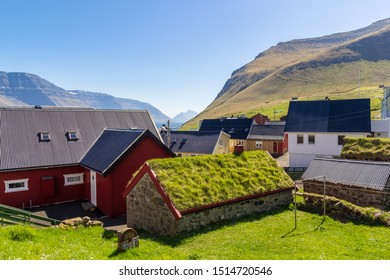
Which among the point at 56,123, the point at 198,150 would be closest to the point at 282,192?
the point at 56,123

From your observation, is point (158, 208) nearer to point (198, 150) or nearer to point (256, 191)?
point (256, 191)

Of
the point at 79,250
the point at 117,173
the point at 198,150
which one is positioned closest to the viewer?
the point at 79,250

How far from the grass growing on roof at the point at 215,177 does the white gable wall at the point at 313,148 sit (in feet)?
80.7

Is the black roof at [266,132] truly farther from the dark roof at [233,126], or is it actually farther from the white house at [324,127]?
the white house at [324,127]

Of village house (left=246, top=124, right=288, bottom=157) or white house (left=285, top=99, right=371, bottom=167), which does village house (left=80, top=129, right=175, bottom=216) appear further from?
village house (left=246, top=124, right=288, bottom=157)

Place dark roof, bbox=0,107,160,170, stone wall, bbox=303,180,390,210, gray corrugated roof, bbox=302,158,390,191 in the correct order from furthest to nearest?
dark roof, bbox=0,107,160,170 → gray corrugated roof, bbox=302,158,390,191 → stone wall, bbox=303,180,390,210

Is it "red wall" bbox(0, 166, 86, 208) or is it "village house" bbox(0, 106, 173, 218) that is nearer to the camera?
"village house" bbox(0, 106, 173, 218)

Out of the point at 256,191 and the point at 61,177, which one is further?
the point at 61,177

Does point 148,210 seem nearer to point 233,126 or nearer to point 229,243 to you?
point 229,243

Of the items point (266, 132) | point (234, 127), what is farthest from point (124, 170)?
point (234, 127)

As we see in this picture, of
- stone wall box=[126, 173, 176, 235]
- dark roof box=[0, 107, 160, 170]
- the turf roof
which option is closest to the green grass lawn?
stone wall box=[126, 173, 176, 235]

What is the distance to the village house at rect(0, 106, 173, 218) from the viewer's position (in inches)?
906

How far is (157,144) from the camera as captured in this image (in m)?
24.6
